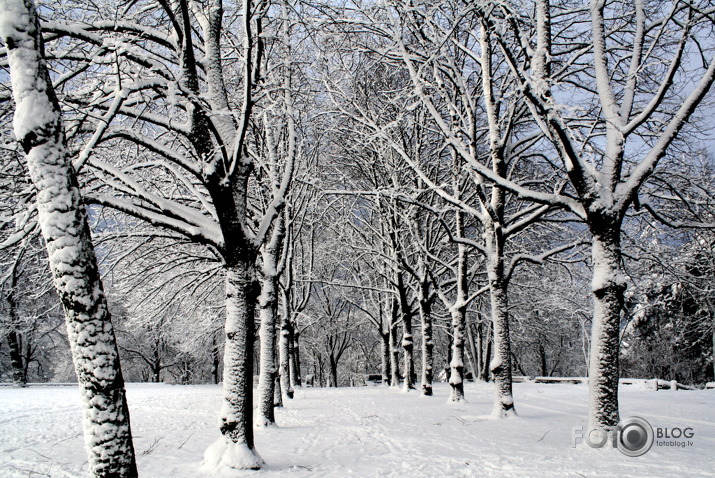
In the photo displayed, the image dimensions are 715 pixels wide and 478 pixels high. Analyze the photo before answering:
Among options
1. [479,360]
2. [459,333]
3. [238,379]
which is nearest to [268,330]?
[238,379]

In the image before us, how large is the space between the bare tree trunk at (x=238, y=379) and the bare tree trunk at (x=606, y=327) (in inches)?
182

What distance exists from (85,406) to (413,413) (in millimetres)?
8337

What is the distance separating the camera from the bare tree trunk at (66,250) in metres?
3.01

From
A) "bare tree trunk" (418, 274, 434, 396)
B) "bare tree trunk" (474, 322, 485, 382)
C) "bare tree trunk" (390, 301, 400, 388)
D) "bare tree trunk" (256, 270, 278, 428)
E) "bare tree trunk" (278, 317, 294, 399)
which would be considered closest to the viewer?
"bare tree trunk" (256, 270, 278, 428)

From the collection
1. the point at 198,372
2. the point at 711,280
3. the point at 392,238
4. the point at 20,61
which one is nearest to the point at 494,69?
the point at 392,238

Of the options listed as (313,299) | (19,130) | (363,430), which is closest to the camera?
(19,130)

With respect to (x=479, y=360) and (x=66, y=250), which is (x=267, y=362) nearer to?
(x=66, y=250)

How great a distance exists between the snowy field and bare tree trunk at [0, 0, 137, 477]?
2433mm

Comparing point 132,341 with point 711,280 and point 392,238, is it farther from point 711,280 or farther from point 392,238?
point 711,280

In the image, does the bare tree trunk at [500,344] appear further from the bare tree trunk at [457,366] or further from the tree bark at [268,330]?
the tree bark at [268,330]

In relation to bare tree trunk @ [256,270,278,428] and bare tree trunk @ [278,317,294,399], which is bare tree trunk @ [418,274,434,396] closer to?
bare tree trunk @ [278,317,294,399]

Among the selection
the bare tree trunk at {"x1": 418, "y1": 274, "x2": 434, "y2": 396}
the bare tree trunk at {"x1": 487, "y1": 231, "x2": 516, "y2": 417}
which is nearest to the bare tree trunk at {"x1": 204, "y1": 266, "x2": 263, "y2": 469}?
the bare tree trunk at {"x1": 487, "y1": 231, "x2": 516, "y2": 417}

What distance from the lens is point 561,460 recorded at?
534 cm

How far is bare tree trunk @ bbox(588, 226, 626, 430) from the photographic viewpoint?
5867 millimetres
